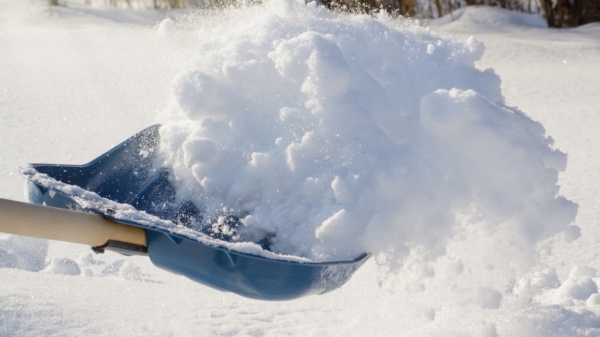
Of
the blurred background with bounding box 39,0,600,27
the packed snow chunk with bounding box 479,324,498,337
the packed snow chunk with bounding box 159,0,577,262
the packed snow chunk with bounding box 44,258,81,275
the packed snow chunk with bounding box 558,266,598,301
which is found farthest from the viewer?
the blurred background with bounding box 39,0,600,27

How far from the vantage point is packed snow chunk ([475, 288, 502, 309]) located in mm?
1894

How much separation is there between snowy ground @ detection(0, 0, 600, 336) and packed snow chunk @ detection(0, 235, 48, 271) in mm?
10

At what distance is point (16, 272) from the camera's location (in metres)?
2.52

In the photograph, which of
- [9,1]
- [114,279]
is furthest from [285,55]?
[9,1]

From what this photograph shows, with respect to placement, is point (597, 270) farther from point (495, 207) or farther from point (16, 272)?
point (16, 272)

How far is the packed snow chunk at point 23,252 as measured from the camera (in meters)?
2.91

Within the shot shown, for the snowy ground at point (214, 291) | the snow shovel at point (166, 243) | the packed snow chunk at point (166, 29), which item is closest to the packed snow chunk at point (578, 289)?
the snowy ground at point (214, 291)

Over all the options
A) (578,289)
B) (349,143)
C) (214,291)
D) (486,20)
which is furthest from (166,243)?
(486,20)

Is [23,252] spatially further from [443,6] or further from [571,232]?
[443,6]

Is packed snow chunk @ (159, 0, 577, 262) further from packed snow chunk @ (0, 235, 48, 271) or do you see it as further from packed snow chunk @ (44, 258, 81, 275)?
packed snow chunk @ (0, 235, 48, 271)

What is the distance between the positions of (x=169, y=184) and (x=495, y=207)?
39.2 inches

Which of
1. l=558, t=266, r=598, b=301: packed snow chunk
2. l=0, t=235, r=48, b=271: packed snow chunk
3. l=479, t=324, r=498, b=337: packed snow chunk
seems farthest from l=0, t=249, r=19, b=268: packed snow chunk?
l=558, t=266, r=598, b=301: packed snow chunk

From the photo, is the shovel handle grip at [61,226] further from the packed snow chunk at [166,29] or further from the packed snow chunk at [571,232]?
the packed snow chunk at [571,232]

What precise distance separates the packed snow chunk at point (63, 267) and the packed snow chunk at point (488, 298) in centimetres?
164
